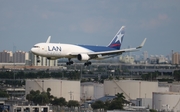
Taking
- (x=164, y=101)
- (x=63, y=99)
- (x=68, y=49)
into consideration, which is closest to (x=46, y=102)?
(x=63, y=99)

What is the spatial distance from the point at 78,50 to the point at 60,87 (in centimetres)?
6602

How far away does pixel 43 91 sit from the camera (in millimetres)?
181000

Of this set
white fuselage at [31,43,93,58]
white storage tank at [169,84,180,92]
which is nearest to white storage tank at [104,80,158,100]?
white storage tank at [169,84,180,92]

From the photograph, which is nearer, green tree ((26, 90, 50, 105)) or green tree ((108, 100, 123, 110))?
green tree ((108, 100, 123, 110))

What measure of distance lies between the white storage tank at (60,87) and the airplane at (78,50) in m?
52.2

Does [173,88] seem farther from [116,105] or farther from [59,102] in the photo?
[116,105]

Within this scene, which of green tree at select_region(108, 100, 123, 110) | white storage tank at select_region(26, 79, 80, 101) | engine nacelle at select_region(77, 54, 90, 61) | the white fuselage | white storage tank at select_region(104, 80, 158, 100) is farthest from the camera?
white storage tank at select_region(26, 79, 80, 101)

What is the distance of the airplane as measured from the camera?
110000mm

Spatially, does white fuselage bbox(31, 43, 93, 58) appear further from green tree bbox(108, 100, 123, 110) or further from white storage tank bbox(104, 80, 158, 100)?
white storage tank bbox(104, 80, 158, 100)

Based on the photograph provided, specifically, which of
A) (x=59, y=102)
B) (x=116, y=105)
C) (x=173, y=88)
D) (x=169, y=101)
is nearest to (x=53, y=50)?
(x=116, y=105)

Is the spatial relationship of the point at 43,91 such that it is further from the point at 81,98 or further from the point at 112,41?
the point at 112,41

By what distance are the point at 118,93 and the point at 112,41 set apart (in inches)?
1772

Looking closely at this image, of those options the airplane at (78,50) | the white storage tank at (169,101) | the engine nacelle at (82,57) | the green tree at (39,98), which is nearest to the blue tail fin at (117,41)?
the airplane at (78,50)

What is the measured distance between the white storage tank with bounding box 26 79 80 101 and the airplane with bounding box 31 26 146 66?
52.2 metres
